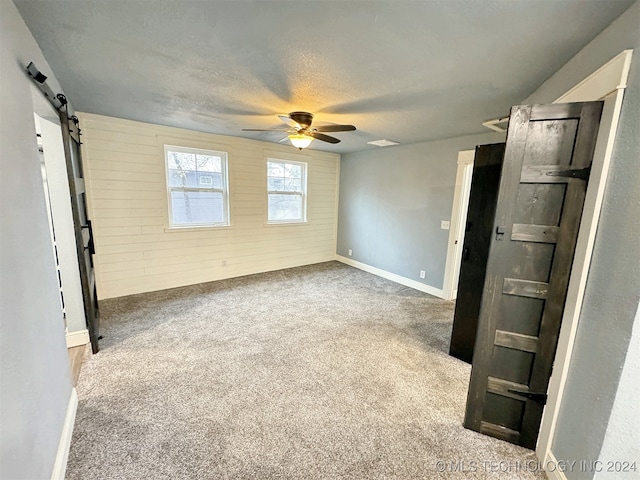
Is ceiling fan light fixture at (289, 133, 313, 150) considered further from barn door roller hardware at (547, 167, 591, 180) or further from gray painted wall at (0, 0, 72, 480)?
barn door roller hardware at (547, 167, 591, 180)

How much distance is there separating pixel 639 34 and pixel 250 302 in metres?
3.88

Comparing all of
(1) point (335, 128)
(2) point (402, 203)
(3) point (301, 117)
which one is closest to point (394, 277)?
(2) point (402, 203)

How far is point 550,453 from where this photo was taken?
1.47m

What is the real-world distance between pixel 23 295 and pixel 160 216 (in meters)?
2.92

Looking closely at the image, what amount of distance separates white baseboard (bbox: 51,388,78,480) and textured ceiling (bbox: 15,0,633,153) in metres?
2.28

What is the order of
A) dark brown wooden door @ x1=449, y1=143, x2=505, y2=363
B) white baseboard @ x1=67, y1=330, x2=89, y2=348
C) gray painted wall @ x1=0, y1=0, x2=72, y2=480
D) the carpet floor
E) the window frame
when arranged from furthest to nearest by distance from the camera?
the window frame → white baseboard @ x1=67, y1=330, x2=89, y2=348 → dark brown wooden door @ x1=449, y1=143, x2=505, y2=363 → the carpet floor → gray painted wall @ x1=0, y1=0, x2=72, y2=480

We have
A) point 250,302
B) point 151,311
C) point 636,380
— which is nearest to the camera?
point 636,380

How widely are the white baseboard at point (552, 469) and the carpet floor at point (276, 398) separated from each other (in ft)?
0.18

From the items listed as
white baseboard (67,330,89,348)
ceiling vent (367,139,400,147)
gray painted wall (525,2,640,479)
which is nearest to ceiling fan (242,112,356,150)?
ceiling vent (367,139,400,147)

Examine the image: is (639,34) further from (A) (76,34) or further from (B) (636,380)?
(A) (76,34)

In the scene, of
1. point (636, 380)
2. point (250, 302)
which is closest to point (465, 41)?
point (636, 380)

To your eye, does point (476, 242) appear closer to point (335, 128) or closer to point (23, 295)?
point (335, 128)

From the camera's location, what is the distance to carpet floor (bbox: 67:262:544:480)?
1.50 m

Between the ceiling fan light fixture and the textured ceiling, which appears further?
the ceiling fan light fixture
